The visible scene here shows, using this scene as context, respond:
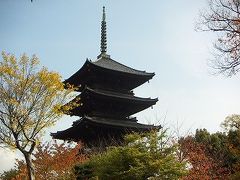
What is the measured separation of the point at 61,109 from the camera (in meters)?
20.9

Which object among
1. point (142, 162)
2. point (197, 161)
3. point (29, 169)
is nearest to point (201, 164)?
point (197, 161)

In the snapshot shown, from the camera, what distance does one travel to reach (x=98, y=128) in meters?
28.2

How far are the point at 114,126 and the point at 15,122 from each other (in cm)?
1181

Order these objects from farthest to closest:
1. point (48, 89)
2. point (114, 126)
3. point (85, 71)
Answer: point (85, 71), point (114, 126), point (48, 89)

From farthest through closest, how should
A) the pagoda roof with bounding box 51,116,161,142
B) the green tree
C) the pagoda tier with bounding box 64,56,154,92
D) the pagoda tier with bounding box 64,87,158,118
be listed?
the pagoda tier with bounding box 64,56,154,92 → the pagoda tier with bounding box 64,87,158,118 → the pagoda roof with bounding box 51,116,161,142 → the green tree

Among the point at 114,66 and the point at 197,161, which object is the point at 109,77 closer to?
the point at 114,66

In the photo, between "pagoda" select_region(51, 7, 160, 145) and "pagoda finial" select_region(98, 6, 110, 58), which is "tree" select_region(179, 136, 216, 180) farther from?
"pagoda finial" select_region(98, 6, 110, 58)

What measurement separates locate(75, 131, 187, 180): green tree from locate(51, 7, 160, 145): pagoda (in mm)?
10239

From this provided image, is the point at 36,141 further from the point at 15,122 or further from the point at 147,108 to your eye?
the point at 147,108

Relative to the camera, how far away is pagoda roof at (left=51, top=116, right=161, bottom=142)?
27.5m

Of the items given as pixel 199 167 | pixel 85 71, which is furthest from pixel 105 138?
pixel 199 167

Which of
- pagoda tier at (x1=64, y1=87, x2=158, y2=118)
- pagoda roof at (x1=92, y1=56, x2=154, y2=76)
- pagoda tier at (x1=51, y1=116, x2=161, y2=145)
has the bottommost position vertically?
pagoda tier at (x1=51, y1=116, x2=161, y2=145)

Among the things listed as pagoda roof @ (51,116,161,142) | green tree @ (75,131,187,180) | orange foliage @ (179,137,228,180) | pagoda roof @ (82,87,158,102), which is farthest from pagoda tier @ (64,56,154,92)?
green tree @ (75,131,187,180)

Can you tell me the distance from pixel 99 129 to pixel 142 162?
Result: 12.3 m
